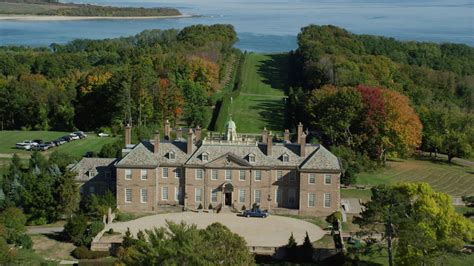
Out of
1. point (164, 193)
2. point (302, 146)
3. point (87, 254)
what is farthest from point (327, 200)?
point (87, 254)

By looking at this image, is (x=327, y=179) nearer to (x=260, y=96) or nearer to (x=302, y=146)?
(x=302, y=146)

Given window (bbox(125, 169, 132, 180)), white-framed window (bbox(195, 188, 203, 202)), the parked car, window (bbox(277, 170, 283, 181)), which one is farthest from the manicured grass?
window (bbox(125, 169, 132, 180))

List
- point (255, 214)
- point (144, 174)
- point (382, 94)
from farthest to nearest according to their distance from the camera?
point (382, 94) < point (144, 174) < point (255, 214)

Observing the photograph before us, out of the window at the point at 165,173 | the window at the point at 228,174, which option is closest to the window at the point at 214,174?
the window at the point at 228,174

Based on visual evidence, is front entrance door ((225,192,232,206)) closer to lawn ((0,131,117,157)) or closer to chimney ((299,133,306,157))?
chimney ((299,133,306,157))

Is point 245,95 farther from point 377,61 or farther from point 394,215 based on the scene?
point 394,215

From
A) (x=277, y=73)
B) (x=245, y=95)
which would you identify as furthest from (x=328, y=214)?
(x=277, y=73)
